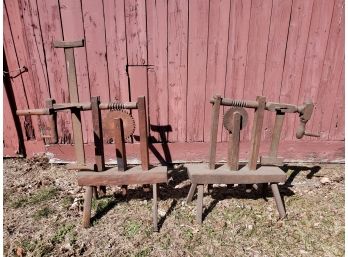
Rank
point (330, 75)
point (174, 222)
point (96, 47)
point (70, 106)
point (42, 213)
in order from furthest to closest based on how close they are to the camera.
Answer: point (330, 75), point (96, 47), point (42, 213), point (174, 222), point (70, 106)

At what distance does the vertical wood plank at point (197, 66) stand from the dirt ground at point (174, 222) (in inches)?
31.6

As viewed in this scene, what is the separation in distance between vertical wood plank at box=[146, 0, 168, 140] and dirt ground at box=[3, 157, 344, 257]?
3.30ft

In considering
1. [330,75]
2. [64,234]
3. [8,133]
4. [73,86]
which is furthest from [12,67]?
[330,75]

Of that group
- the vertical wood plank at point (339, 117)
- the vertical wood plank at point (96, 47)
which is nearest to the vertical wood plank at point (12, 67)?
the vertical wood plank at point (96, 47)

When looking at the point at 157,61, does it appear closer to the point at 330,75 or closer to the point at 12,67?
the point at 12,67

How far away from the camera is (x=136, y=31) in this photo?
4.20 metres

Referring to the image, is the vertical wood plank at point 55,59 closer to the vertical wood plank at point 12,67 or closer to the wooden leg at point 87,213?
the vertical wood plank at point 12,67

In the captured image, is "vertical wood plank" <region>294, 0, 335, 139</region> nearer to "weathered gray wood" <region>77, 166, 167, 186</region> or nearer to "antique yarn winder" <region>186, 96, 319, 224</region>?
"antique yarn winder" <region>186, 96, 319, 224</region>

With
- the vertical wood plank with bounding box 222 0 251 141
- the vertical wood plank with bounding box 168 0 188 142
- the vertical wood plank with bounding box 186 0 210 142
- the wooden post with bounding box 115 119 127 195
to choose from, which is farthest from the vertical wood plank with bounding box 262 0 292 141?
the wooden post with bounding box 115 119 127 195

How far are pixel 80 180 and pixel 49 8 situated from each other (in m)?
2.25

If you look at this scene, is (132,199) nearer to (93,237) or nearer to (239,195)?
(93,237)

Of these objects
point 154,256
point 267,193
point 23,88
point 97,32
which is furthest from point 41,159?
point 267,193

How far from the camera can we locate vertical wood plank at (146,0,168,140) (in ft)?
13.5

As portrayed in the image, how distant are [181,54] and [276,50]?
1.29 metres
